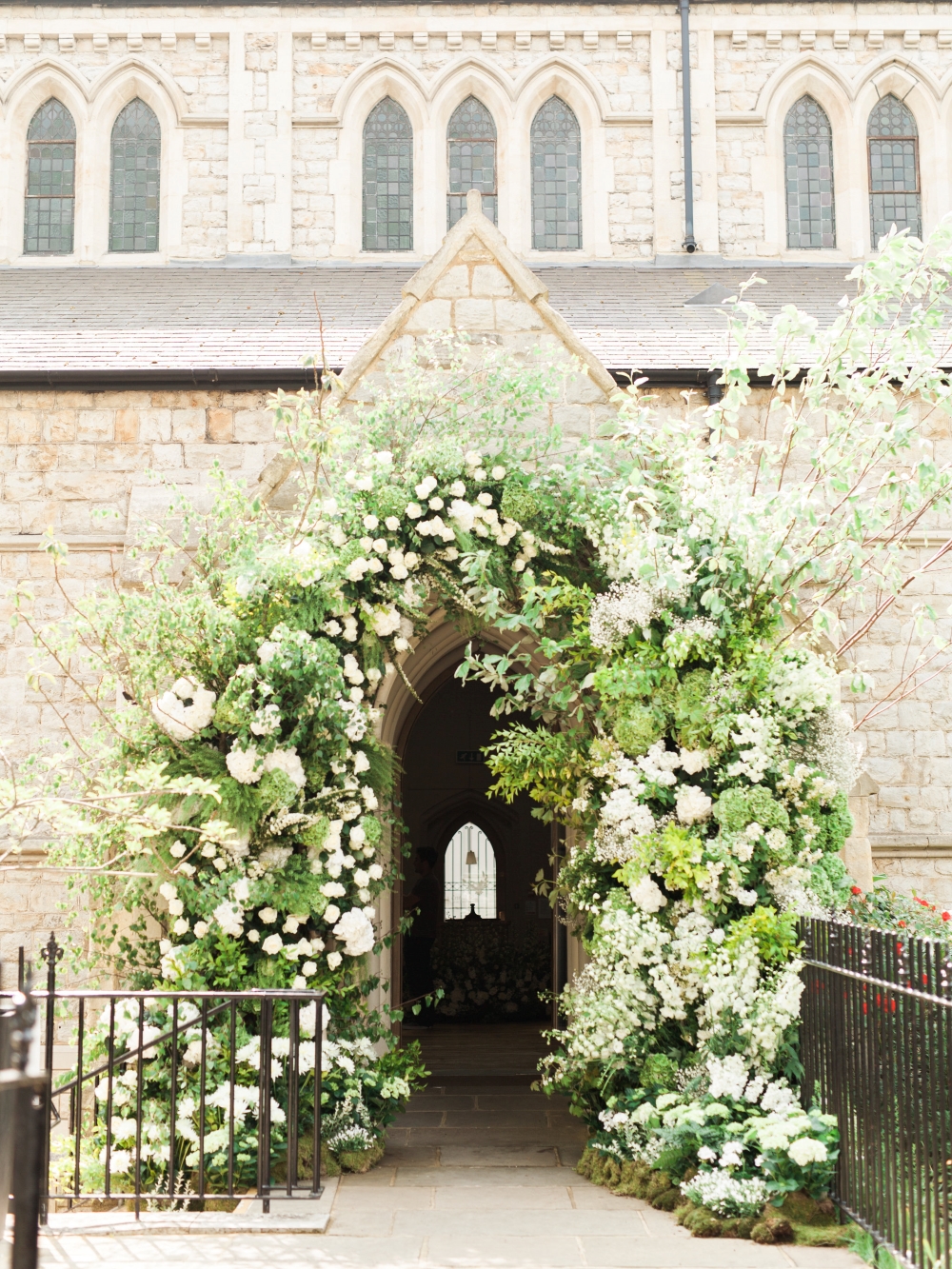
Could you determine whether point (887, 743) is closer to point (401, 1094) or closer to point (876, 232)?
point (401, 1094)

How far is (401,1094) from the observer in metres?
6.46

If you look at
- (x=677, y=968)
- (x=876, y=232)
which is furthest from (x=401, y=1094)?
(x=876, y=232)

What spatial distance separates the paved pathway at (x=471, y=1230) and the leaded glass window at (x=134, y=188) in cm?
1055

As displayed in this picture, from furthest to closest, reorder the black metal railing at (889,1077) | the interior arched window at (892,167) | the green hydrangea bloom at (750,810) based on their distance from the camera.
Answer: the interior arched window at (892,167) < the green hydrangea bloom at (750,810) < the black metal railing at (889,1077)

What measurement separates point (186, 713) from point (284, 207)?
357 inches

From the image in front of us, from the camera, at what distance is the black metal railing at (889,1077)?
4.28 metres

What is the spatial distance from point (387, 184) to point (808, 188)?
4.82m

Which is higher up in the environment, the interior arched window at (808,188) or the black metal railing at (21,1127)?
the interior arched window at (808,188)

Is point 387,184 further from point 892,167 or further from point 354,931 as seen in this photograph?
point 354,931

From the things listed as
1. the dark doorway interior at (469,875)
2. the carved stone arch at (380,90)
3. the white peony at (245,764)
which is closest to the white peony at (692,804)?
the white peony at (245,764)

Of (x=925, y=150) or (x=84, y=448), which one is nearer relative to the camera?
(x=84, y=448)

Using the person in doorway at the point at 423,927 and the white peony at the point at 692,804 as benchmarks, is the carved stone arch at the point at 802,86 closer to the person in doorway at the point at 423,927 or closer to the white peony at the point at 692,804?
the person in doorway at the point at 423,927

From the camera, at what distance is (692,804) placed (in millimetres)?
6230

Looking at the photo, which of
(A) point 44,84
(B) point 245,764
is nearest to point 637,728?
(B) point 245,764
